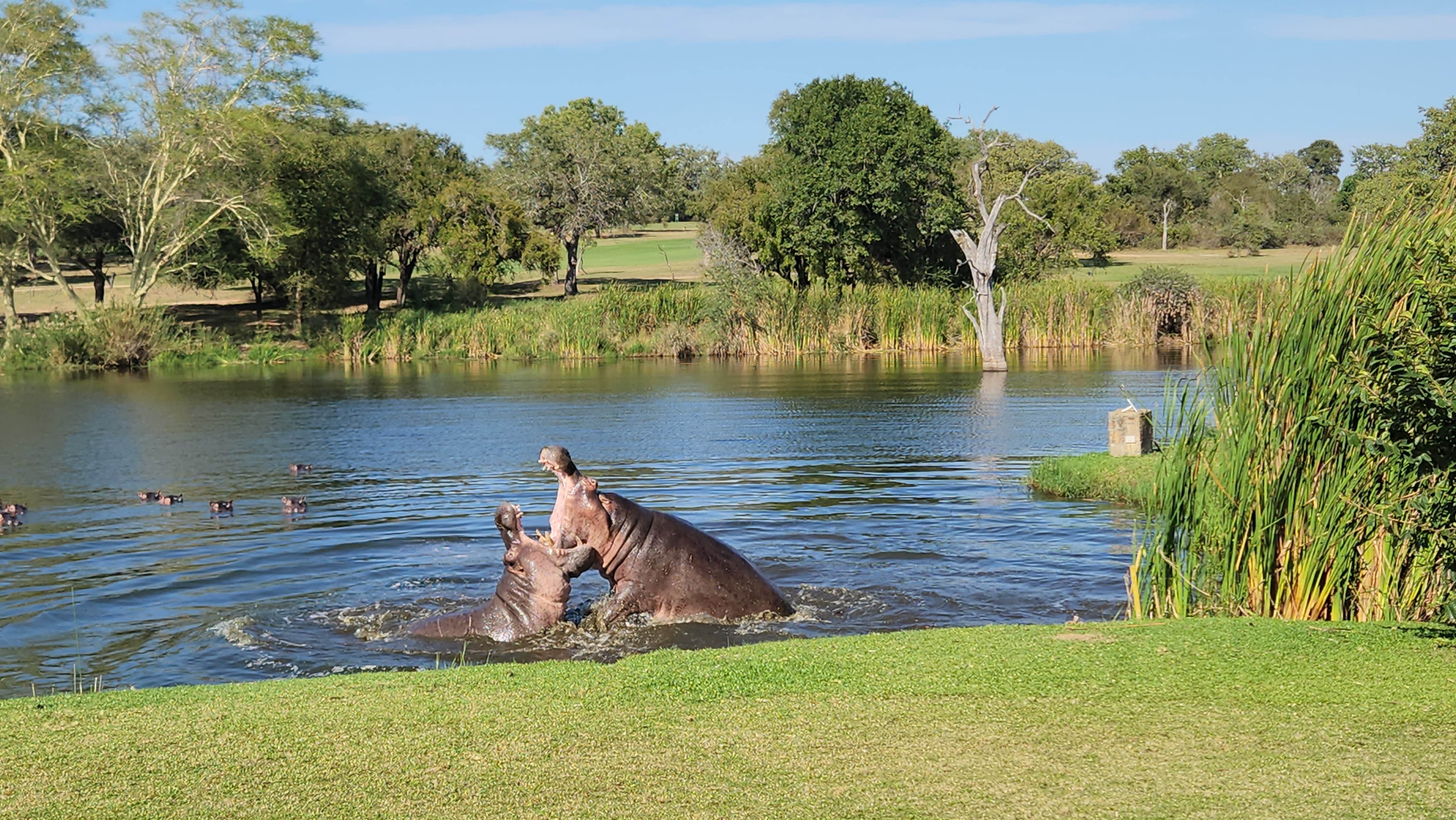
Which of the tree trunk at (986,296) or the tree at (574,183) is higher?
the tree at (574,183)

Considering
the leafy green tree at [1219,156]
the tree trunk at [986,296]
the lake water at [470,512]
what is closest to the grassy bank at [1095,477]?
the lake water at [470,512]

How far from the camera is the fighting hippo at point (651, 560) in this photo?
9.42 m

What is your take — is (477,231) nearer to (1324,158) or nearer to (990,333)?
(990,333)

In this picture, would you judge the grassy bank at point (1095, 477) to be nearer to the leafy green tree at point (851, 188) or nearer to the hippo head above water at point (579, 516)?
the hippo head above water at point (579, 516)

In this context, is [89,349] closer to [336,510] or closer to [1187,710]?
[336,510]

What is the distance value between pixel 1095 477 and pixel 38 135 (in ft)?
145

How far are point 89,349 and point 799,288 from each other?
26277 millimetres

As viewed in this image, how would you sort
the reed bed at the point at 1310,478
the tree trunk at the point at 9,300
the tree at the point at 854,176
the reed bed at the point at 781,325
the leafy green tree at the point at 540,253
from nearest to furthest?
the reed bed at the point at 1310,478 → the tree trunk at the point at 9,300 → the reed bed at the point at 781,325 → the tree at the point at 854,176 → the leafy green tree at the point at 540,253

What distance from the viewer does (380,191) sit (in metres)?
56.8

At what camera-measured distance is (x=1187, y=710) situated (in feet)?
20.4

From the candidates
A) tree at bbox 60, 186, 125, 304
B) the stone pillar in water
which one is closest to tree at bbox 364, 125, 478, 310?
tree at bbox 60, 186, 125, 304

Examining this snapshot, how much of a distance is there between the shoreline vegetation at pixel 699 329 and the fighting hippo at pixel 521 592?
3802 centimetres

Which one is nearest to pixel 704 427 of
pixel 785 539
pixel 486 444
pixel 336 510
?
pixel 486 444

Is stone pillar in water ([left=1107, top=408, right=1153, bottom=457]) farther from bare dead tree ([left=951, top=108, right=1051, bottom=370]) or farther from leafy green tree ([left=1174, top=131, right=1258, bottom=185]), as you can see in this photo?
leafy green tree ([left=1174, top=131, right=1258, bottom=185])
